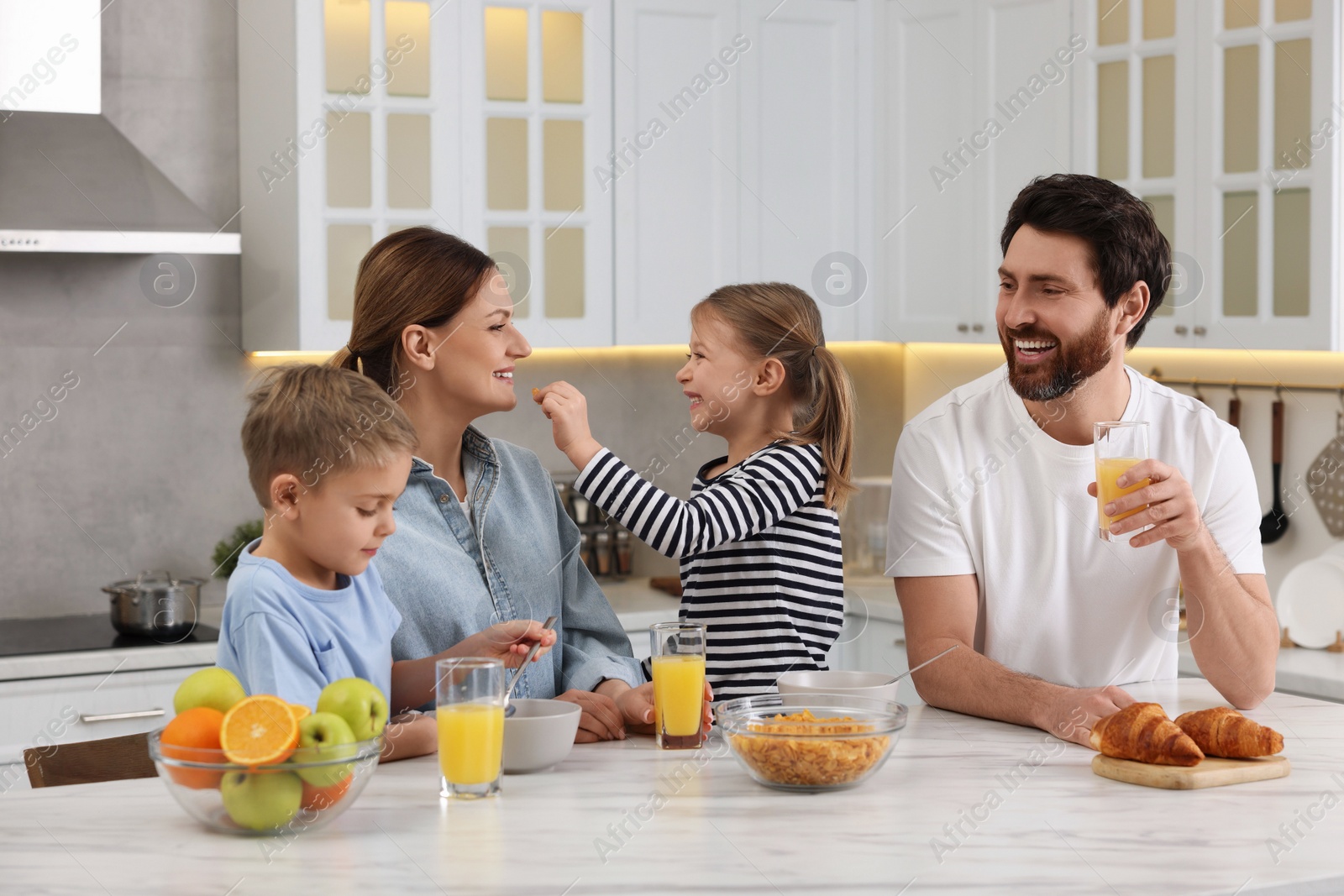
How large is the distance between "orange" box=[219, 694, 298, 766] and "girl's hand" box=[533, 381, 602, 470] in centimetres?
73

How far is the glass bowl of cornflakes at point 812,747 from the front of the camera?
131 centimetres

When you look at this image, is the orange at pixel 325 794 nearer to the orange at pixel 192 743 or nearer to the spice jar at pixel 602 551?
the orange at pixel 192 743

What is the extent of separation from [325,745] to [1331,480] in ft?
8.89

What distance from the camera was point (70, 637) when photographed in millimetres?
2982

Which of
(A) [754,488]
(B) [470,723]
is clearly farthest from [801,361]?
(B) [470,723]

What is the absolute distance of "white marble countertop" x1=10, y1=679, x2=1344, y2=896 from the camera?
1097 millimetres

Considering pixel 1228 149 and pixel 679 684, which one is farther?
pixel 1228 149

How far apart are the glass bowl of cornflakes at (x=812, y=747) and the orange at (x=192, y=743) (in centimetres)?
47

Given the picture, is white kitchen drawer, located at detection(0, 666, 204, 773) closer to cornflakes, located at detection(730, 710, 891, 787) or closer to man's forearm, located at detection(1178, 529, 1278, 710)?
cornflakes, located at detection(730, 710, 891, 787)

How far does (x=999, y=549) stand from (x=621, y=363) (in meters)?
2.18

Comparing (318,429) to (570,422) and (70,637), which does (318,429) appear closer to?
(570,422)

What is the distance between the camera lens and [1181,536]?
5.41ft

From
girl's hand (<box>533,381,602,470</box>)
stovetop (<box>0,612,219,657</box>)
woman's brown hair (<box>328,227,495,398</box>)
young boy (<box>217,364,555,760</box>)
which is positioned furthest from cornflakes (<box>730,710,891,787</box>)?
stovetop (<box>0,612,219,657</box>)

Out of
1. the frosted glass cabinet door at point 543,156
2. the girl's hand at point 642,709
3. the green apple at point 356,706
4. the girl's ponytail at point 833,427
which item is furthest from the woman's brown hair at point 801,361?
the frosted glass cabinet door at point 543,156
